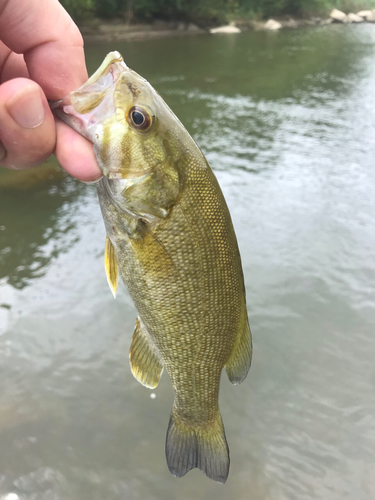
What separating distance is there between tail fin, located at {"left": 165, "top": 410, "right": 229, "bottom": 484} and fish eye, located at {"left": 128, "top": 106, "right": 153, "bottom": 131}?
150cm

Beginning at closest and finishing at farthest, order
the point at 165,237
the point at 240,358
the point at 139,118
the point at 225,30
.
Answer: the point at 139,118
the point at 165,237
the point at 240,358
the point at 225,30

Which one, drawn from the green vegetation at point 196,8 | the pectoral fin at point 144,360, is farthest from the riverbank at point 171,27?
A: the pectoral fin at point 144,360

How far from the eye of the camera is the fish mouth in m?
1.42

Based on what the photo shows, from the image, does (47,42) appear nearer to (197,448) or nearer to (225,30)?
(197,448)

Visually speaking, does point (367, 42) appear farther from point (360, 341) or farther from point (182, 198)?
point (182, 198)

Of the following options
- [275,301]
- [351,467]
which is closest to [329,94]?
[275,301]

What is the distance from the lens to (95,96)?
1.42 metres

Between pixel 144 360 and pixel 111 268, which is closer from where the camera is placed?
pixel 111 268

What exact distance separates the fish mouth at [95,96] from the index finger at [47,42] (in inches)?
5.5

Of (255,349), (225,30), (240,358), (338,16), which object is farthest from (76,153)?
(338,16)

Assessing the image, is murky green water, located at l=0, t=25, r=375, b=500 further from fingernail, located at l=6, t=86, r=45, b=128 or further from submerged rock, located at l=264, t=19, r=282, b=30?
submerged rock, located at l=264, t=19, r=282, b=30

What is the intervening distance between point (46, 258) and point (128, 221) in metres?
4.51

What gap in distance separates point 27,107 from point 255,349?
370 centimetres

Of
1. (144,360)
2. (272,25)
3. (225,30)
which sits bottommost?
(144,360)
